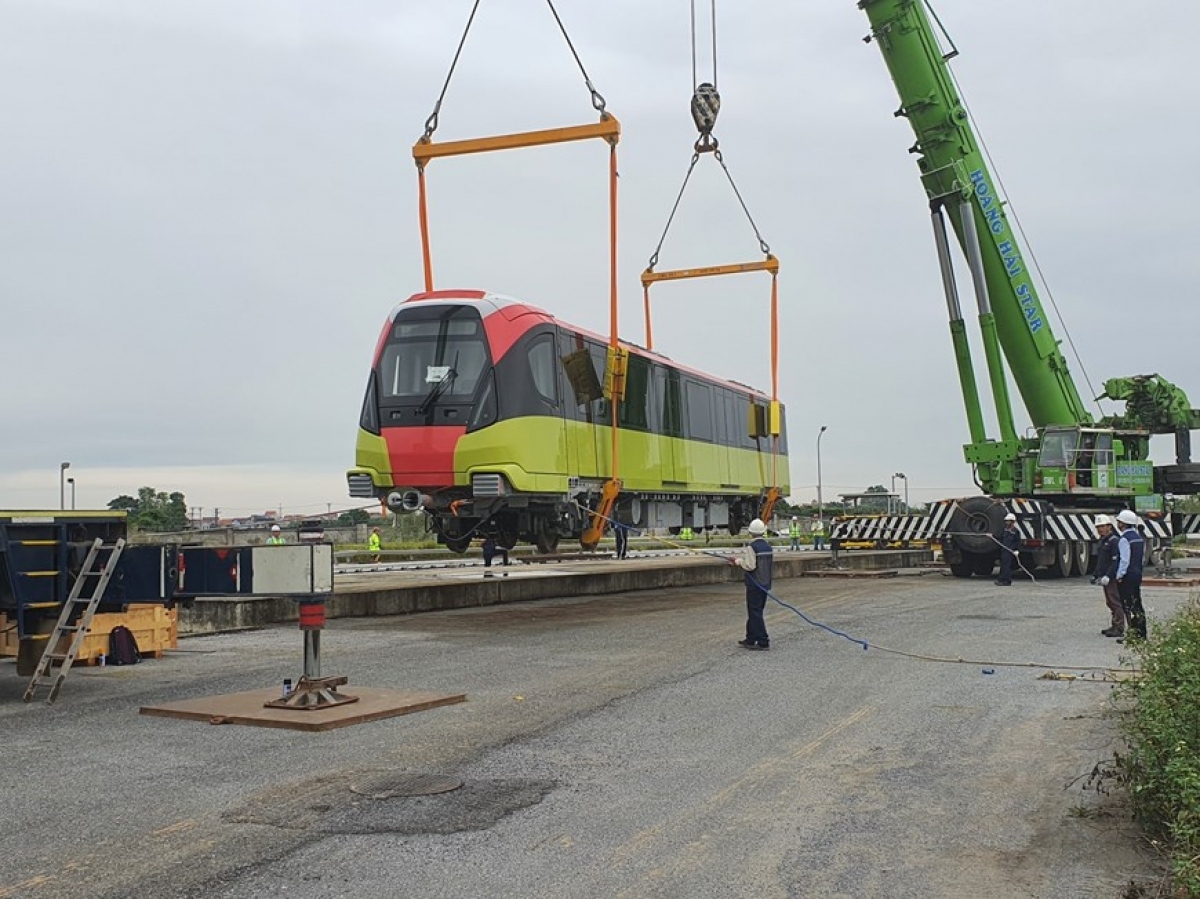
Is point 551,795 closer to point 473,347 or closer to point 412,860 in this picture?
point 412,860

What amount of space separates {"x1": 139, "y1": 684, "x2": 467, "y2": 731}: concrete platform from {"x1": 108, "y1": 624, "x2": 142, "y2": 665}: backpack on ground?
2604mm

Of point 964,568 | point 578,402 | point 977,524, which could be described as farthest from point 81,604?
point 964,568

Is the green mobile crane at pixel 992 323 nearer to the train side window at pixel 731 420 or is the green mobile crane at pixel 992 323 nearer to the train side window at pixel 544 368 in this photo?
the train side window at pixel 731 420

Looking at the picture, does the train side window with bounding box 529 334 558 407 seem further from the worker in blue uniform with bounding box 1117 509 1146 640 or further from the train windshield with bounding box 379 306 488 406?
the worker in blue uniform with bounding box 1117 509 1146 640

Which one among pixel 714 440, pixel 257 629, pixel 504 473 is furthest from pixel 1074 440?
pixel 257 629

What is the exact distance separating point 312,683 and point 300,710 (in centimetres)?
25

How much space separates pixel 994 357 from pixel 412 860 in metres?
20.6

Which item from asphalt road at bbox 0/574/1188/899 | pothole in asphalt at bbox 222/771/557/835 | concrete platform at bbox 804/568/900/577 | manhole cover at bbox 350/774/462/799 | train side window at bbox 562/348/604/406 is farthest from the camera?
concrete platform at bbox 804/568/900/577

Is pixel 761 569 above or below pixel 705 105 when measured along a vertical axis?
below

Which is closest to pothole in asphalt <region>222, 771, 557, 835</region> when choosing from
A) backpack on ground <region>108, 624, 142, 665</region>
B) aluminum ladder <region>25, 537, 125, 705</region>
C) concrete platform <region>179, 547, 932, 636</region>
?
aluminum ladder <region>25, 537, 125, 705</region>

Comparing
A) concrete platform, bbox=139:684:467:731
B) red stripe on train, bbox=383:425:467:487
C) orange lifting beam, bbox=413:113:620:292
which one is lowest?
concrete platform, bbox=139:684:467:731

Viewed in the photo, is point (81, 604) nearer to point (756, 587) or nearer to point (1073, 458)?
point (756, 587)

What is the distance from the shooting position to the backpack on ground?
1160cm

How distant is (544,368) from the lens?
14.8 metres
